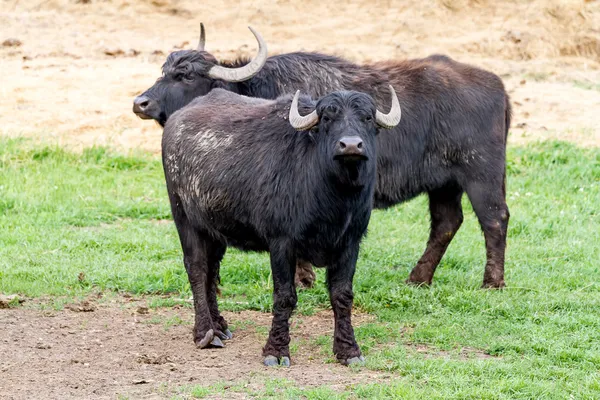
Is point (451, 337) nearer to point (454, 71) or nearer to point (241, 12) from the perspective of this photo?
point (454, 71)

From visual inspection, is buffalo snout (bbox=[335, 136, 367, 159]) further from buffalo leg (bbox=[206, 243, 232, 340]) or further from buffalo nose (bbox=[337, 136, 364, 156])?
buffalo leg (bbox=[206, 243, 232, 340])

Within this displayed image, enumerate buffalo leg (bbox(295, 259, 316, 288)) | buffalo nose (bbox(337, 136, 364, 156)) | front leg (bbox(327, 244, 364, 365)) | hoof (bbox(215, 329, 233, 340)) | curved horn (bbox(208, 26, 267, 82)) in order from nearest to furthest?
1. buffalo nose (bbox(337, 136, 364, 156))
2. front leg (bbox(327, 244, 364, 365))
3. hoof (bbox(215, 329, 233, 340))
4. curved horn (bbox(208, 26, 267, 82))
5. buffalo leg (bbox(295, 259, 316, 288))

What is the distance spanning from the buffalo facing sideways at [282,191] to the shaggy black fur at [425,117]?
1517 mm

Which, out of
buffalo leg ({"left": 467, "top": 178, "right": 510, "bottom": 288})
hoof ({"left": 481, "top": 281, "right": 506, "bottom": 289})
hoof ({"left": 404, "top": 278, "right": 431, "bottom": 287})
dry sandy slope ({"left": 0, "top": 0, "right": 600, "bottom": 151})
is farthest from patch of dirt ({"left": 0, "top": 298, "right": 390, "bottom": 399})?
dry sandy slope ({"left": 0, "top": 0, "right": 600, "bottom": 151})

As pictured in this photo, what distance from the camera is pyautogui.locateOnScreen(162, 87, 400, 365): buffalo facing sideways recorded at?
7.01 m

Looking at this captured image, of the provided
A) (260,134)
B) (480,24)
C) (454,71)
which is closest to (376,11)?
(480,24)

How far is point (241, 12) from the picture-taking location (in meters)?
17.7

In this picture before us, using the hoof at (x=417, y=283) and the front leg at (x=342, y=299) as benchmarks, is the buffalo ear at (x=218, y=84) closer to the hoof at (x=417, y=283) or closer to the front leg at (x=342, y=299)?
the hoof at (x=417, y=283)

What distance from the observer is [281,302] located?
7.23 metres

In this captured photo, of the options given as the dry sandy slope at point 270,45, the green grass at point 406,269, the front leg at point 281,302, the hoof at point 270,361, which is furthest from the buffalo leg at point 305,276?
the dry sandy slope at point 270,45

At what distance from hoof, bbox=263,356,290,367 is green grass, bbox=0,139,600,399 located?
1.23 feet

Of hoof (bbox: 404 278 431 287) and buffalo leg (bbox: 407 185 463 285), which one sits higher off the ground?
buffalo leg (bbox: 407 185 463 285)

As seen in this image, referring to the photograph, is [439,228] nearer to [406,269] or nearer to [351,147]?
[406,269]

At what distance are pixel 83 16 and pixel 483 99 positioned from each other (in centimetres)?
977
